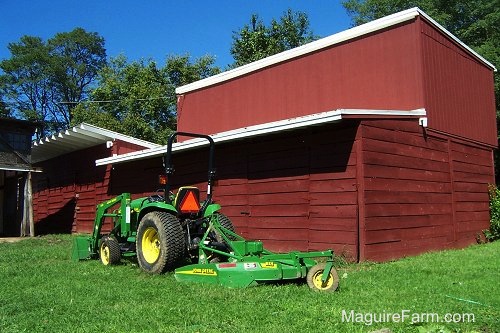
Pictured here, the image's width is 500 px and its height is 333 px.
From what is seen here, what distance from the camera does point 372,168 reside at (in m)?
9.52

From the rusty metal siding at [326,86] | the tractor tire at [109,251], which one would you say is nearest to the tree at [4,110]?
the rusty metal siding at [326,86]

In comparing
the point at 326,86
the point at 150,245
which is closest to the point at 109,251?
the point at 150,245

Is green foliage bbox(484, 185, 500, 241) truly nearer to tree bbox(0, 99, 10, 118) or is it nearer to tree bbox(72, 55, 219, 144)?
tree bbox(72, 55, 219, 144)

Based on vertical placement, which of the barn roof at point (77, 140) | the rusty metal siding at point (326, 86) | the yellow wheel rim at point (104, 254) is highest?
the rusty metal siding at point (326, 86)

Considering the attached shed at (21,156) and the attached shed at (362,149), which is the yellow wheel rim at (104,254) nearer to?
the attached shed at (362,149)

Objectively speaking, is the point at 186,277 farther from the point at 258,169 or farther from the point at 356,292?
the point at 258,169

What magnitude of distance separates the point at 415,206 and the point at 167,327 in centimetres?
719

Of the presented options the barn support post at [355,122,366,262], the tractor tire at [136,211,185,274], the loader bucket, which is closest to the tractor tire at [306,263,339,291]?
the tractor tire at [136,211,185,274]

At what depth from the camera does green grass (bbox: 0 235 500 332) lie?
482cm

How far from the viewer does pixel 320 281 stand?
6281mm

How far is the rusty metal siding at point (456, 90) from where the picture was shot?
12.1 meters

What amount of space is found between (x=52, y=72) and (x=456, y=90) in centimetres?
4280

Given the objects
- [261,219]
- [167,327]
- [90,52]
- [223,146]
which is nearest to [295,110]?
[223,146]

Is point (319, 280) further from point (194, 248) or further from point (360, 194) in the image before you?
point (360, 194)
